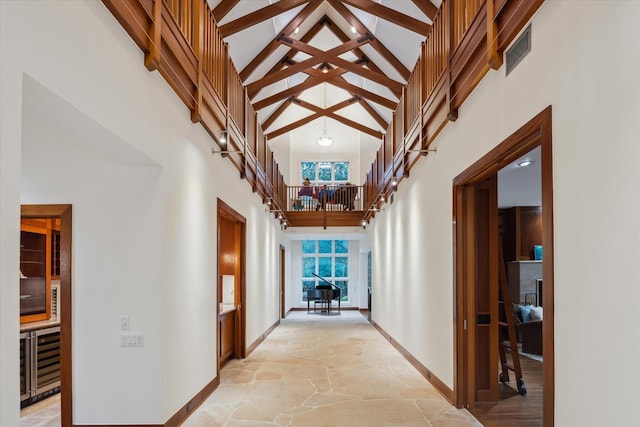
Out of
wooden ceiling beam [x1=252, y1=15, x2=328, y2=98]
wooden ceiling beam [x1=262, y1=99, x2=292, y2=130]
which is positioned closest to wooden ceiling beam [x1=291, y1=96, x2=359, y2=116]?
wooden ceiling beam [x1=262, y1=99, x2=292, y2=130]

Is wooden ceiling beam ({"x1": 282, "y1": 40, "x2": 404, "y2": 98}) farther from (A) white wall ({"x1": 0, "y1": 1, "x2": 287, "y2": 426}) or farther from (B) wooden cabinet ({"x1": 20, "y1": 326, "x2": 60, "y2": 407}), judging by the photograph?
(B) wooden cabinet ({"x1": 20, "y1": 326, "x2": 60, "y2": 407})

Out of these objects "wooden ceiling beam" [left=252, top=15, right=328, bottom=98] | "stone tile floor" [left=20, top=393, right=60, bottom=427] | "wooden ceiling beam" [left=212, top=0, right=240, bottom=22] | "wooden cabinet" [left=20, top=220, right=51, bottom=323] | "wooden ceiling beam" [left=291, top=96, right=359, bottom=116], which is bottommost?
"stone tile floor" [left=20, top=393, right=60, bottom=427]

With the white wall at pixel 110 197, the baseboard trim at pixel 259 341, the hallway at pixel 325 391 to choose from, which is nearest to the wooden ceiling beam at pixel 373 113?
the baseboard trim at pixel 259 341

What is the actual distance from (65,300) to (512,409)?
167 inches

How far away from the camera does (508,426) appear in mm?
4000

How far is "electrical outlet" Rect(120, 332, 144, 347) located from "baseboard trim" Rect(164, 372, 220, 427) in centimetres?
70

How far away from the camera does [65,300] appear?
3811 mm

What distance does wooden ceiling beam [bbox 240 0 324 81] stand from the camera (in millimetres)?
8914

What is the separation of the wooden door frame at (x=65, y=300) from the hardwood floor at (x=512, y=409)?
11.7ft

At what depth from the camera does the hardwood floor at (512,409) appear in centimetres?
412

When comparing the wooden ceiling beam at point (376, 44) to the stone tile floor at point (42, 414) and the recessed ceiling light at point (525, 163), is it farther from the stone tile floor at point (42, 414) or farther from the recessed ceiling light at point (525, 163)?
the stone tile floor at point (42, 414)

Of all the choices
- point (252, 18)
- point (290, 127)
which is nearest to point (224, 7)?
point (252, 18)

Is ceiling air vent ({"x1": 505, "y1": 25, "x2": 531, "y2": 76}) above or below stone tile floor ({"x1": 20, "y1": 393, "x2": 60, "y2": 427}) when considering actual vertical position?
above

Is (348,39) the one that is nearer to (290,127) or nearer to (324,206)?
(290,127)
